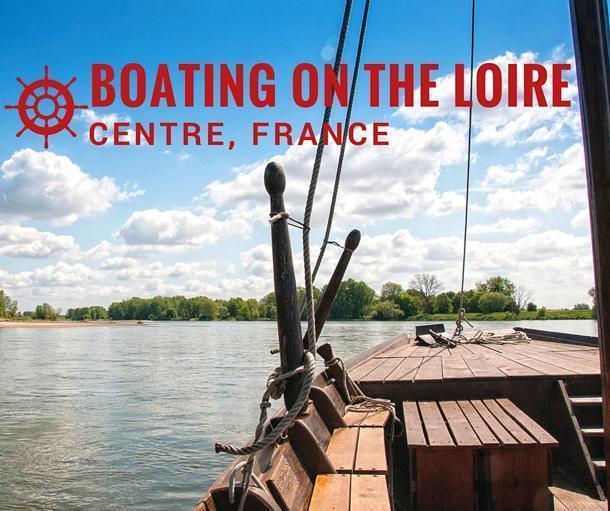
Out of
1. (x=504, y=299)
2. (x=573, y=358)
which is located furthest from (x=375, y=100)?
(x=504, y=299)

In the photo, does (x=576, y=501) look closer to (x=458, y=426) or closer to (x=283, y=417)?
(x=458, y=426)

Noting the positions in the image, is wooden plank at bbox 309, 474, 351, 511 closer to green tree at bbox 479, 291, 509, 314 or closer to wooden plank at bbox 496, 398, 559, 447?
wooden plank at bbox 496, 398, 559, 447

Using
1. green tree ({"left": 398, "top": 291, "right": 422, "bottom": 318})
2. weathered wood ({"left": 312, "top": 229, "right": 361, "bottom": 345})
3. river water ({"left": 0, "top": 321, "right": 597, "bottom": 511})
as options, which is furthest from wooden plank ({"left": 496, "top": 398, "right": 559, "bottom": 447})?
green tree ({"left": 398, "top": 291, "right": 422, "bottom": 318})

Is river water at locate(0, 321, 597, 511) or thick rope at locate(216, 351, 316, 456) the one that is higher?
thick rope at locate(216, 351, 316, 456)

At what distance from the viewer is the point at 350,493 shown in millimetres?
2375

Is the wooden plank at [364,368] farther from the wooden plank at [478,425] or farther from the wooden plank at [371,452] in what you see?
the wooden plank at [371,452]

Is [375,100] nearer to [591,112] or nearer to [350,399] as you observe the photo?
[350,399]

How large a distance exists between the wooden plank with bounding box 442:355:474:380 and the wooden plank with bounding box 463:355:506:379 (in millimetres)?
43

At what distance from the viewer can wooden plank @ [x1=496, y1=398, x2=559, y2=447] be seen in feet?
9.89

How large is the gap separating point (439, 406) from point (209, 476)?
4791 mm

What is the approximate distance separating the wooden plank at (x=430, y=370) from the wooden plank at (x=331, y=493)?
6.92 feet

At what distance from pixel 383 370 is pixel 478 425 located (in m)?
1.84

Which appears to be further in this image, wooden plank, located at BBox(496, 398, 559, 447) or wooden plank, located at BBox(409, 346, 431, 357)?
wooden plank, located at BBox(409, 346, 431, 357)

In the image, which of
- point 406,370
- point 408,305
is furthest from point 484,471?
point 408,305
